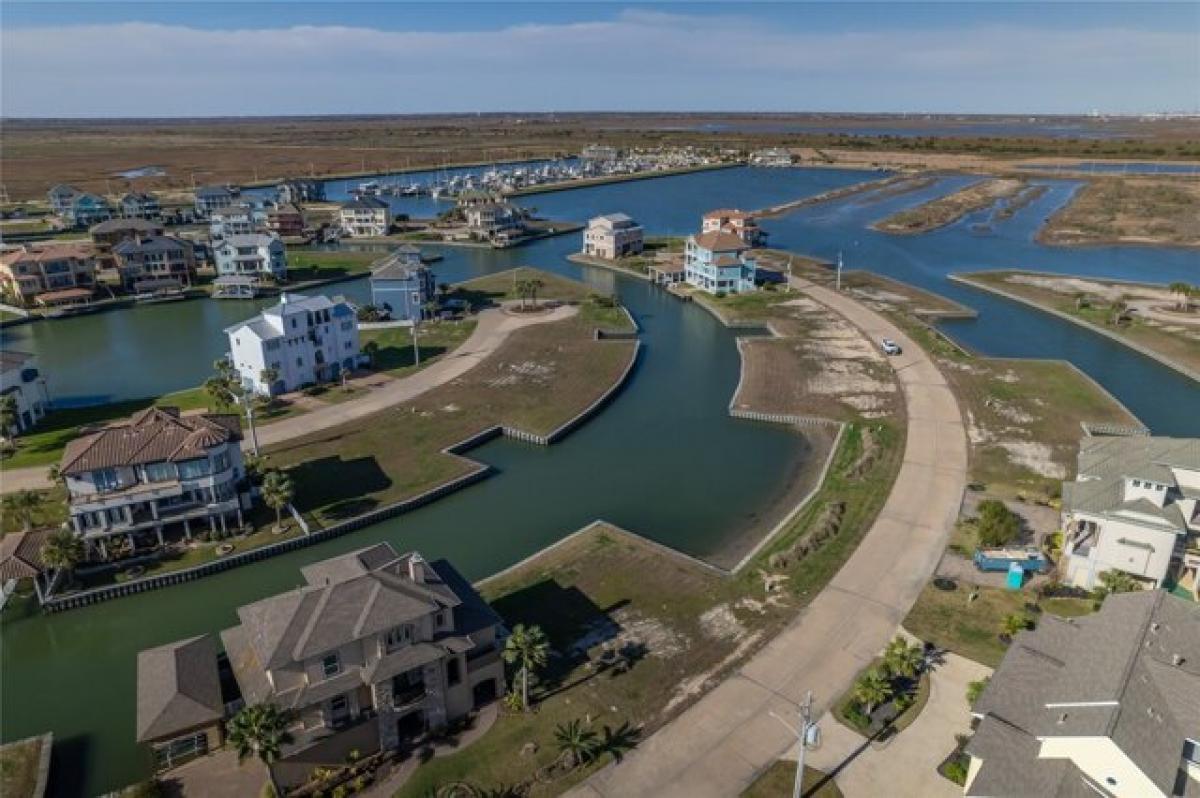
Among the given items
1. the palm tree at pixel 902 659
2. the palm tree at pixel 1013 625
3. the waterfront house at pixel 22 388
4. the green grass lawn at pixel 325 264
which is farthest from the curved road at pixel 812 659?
the green grass lawn at pixel 325 264

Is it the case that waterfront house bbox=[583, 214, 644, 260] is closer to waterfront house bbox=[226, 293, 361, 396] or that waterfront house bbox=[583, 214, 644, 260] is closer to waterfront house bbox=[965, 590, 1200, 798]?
waterfront house bbox=[226, 293, 361, 396]

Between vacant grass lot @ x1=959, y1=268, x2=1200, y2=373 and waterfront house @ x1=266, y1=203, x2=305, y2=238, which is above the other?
waterfront house @ x1=266, y1=203, x2=305, y2=238

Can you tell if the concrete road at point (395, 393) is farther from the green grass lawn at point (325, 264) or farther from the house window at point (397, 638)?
the green grass lawn at point (325, 264)

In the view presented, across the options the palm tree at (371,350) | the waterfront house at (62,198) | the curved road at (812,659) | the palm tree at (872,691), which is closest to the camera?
the curved road at (812,659)

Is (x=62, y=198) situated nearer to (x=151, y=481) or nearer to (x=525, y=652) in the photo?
(x=151, y=481)

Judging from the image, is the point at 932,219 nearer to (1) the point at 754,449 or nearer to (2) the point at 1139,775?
(1) the point at 754,449

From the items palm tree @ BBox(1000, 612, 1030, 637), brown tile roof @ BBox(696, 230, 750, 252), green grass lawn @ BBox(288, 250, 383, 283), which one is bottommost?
palm tree @ BBox(1000, 612, 1030, 637)

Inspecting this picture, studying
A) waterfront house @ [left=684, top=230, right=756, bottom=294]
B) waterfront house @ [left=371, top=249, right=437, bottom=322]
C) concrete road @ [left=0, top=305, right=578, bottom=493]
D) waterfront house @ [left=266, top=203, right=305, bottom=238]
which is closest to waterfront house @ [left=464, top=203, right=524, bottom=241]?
waterfront house @ [left=266, top=203, right=305, bottom=238]
